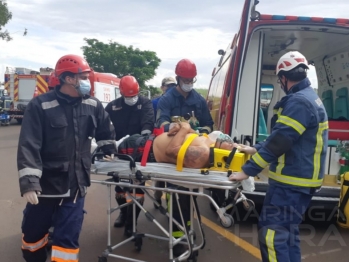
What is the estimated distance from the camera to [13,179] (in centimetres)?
764

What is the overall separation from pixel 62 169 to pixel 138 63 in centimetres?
3095

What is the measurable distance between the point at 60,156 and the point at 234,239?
2.37m

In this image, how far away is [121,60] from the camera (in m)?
33.3

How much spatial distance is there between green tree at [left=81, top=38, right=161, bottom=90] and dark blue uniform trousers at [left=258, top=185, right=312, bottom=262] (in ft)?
97.3

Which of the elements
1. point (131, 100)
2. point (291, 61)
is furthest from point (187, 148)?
point (131, 100)

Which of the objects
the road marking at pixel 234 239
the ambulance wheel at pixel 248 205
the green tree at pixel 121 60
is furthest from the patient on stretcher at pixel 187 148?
the green tree at pixel 121 60

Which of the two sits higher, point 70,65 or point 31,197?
point 70,65

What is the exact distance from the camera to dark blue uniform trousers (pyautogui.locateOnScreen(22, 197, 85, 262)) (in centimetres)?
321

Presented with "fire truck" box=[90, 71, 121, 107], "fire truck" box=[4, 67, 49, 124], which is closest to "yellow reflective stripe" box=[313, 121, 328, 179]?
"fire truck" box=[90, 71, 121, 107]

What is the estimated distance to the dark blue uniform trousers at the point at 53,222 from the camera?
3.21m

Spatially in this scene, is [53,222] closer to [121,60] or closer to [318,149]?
[318,149]

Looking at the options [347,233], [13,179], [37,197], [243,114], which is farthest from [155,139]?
[13,179]

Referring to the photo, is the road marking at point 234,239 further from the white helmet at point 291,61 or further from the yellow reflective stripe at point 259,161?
the white helmet at point 291,61

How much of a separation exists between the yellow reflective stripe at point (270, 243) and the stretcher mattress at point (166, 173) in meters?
0.39
